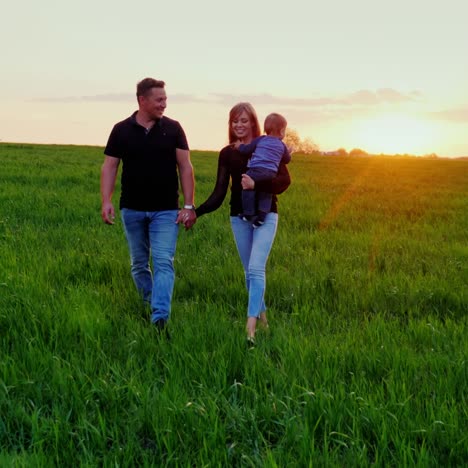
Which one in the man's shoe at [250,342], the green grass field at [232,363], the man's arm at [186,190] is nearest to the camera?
the green grass field at [232,363]

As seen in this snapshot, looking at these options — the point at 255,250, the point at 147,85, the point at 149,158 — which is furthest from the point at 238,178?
the point at 147,85

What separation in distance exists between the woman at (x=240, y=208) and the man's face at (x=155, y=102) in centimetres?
70

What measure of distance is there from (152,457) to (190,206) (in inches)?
119

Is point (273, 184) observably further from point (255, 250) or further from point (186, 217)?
point (186, 217)

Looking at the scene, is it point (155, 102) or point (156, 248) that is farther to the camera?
point (156, 248)

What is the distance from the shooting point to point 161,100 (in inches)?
209

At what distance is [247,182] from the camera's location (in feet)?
16.7

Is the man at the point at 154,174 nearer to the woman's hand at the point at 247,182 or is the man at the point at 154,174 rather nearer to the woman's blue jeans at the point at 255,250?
the woman's blue jeans at the point at 255,250

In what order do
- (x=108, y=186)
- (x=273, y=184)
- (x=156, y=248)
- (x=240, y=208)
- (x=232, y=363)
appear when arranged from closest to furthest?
(x=232, y=363) → (x=273, y=184) → (x=240, y=208) → (x=156, y=248) → (x=108, y=186)

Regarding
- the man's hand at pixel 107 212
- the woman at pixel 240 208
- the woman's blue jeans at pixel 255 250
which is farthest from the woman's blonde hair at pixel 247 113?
the man's hand at pixel 107 212

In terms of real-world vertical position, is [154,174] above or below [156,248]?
above

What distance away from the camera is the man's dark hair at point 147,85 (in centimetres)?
529

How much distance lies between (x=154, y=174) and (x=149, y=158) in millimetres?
173

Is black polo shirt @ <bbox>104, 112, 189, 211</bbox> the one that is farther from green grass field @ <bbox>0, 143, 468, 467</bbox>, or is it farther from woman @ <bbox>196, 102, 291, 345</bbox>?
green grass field @ <bbox>0, 143, 468, 467</bbox>
